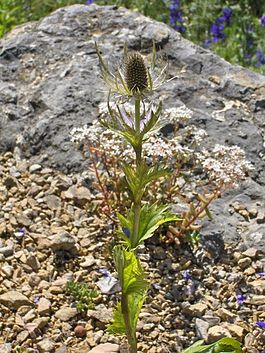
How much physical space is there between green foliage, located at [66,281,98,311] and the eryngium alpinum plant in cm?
33

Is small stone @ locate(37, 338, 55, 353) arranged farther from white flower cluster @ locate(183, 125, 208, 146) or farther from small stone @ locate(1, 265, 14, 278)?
white flower cluster @ locate(183, 125, 208, 146)

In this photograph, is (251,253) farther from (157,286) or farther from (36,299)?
(36,299)

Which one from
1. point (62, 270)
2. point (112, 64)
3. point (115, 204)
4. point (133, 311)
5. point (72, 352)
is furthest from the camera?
point (112, 64)

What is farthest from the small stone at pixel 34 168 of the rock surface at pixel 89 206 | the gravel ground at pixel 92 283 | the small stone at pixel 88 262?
the small stone at pixel 88 262

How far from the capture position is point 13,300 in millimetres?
3496

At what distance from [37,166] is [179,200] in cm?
95

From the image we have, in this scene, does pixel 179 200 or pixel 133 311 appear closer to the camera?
pixel 133 311

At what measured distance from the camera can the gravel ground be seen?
341 centimetres

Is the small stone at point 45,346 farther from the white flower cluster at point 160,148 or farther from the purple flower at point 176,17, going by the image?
the purple flower at point 176,17

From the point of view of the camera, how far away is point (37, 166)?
14.6 ft

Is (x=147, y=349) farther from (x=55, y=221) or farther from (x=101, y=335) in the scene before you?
(x=55, y=221)

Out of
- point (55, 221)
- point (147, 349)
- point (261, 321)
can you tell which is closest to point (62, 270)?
point (55, 221)

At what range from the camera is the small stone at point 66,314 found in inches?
137

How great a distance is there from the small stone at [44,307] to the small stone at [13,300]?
6 centimetres
